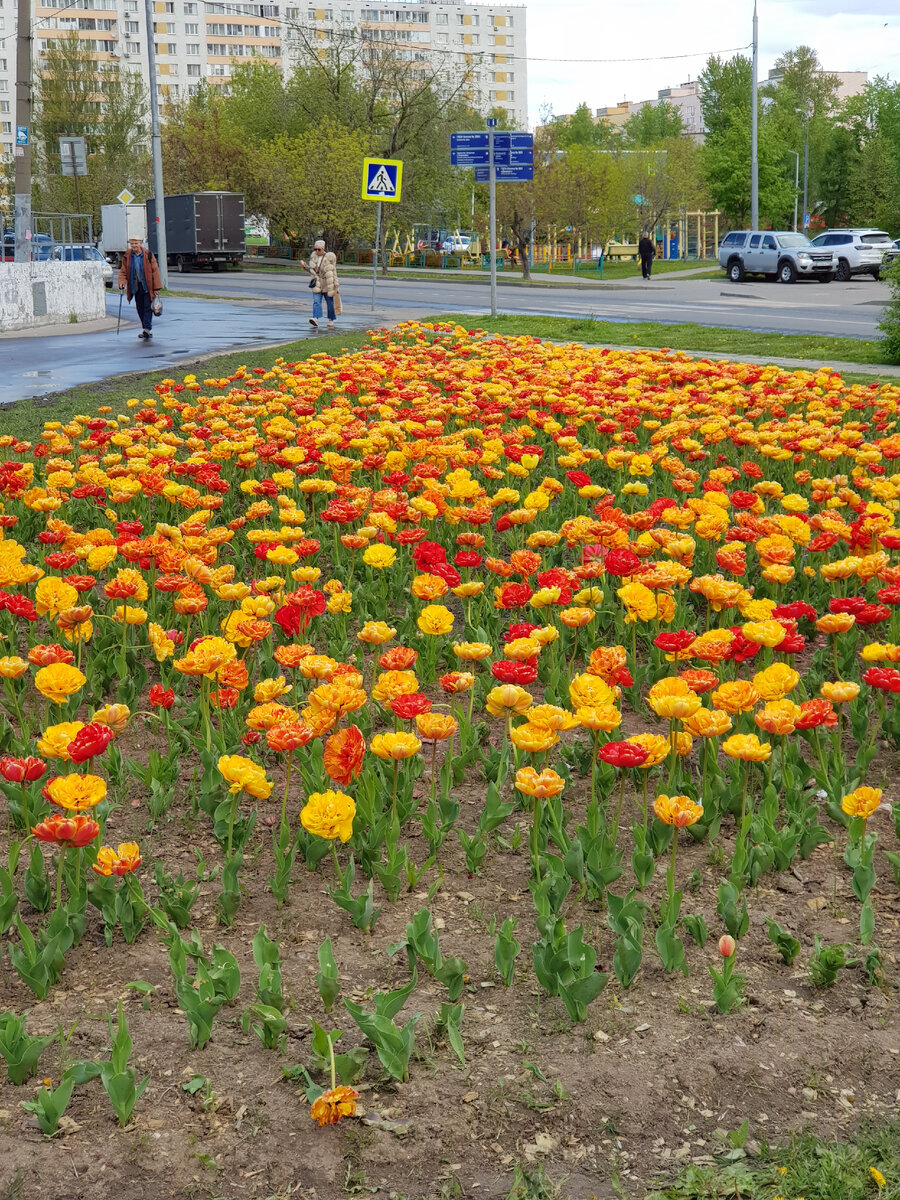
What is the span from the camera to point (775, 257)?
41125 mm

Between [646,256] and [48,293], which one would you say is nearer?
[48,293]

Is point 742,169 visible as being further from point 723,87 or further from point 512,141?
point 512,141

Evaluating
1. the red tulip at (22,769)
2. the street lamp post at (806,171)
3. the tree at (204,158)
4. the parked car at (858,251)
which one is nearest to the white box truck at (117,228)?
the tree at (204,158)

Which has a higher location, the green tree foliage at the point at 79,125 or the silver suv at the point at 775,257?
the green tree foliage at the point at 79,125

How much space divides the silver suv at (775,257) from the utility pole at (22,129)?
2424 cm

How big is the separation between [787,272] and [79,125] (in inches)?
1753

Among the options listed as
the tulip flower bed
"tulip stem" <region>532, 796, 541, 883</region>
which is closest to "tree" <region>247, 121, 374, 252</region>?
the tulip flower bed

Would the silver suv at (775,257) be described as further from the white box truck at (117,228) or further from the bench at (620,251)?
the bench at (620,251)

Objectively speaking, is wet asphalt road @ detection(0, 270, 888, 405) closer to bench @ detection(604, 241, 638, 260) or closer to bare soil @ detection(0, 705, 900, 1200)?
bare soil @ detection(0, 705, 900, 1200)

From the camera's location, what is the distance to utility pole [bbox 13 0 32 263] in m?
23.5

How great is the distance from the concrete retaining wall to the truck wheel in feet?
73.0

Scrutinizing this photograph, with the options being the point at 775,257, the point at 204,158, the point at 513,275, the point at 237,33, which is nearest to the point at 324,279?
the point at 775,257

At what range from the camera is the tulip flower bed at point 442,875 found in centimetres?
250

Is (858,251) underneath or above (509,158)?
above
